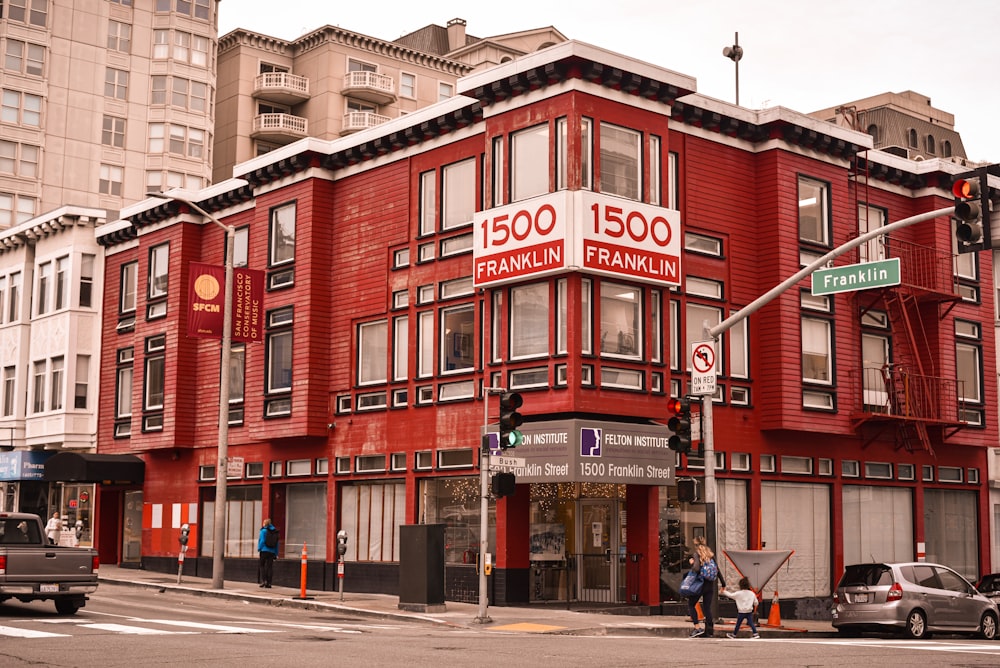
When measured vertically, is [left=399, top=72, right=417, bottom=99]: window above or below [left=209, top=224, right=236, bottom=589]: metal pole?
above

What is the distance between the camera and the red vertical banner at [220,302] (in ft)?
106

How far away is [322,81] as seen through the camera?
64.4 metres

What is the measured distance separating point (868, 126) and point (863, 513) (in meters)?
15.8

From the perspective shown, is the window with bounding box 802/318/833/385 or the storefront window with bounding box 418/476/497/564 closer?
the storefront window with bounding box 418/476/497/564

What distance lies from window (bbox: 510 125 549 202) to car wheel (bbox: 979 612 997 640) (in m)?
12.5

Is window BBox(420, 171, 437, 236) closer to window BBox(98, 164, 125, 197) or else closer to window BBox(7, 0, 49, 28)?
window BBox(98, 164, 125, 197)

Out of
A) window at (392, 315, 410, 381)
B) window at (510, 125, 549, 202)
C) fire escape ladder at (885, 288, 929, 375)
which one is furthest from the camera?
fire escape ladder at (885, 288, 929, 375)

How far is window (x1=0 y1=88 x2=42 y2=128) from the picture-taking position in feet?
203

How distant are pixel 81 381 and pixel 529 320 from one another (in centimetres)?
2182

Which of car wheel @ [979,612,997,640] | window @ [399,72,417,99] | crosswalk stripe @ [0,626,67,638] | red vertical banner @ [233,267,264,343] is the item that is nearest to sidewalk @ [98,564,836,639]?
car wheel @ [979,612,997,640]

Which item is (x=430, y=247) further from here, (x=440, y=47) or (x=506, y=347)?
(x=440, y=47)

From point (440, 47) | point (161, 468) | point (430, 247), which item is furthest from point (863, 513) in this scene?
point (440, 47)

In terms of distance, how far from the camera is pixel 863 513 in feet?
105

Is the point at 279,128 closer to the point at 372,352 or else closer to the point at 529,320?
the point at 372,352
